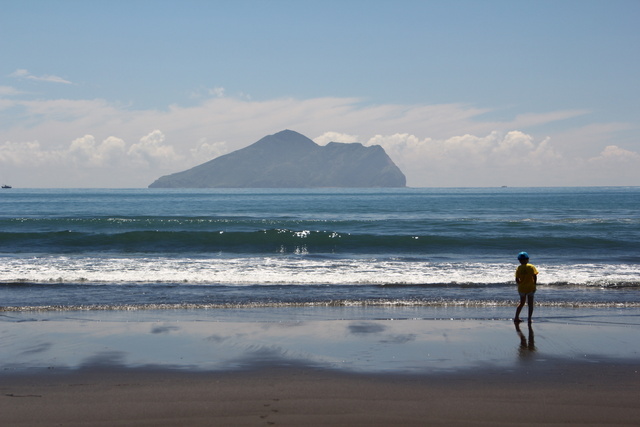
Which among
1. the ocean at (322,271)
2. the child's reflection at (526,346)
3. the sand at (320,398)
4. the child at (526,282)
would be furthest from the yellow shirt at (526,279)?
the sand at (320,398)

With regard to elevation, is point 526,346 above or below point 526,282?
below

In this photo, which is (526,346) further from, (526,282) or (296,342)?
(296,342)

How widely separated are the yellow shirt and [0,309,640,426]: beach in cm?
75

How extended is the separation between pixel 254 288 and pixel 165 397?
29.0 feet

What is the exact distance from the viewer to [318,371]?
26.1 ft

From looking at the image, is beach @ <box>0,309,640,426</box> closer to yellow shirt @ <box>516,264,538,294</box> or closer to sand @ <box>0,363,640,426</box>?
sand @ <box>0,363,640,426</box>

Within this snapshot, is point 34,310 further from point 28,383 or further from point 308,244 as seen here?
point 308,244

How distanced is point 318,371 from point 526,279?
5520 millimetres

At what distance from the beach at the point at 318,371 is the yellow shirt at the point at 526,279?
750 millimetres

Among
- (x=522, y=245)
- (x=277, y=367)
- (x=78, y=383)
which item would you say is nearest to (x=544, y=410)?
(x=277, y=367)

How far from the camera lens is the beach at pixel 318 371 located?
6445 mm

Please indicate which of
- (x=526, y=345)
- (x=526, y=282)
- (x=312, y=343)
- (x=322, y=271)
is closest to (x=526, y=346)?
(x=526, y=345)

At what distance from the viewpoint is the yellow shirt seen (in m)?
11.4

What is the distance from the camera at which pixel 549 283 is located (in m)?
16.3
